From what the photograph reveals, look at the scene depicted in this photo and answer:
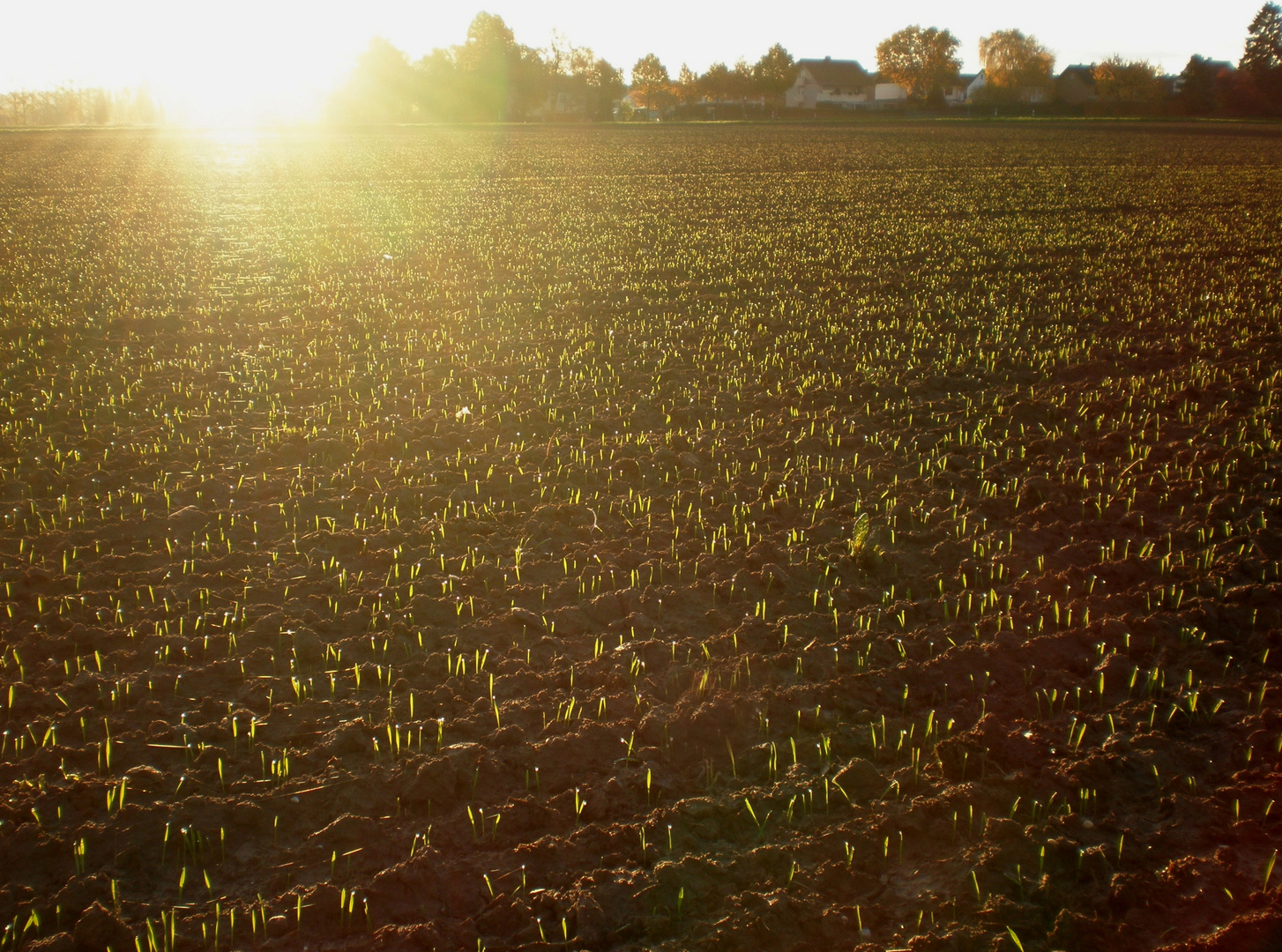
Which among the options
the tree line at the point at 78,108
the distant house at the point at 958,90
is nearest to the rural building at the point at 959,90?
the distant house at the point at 958,90

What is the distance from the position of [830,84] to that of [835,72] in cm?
147

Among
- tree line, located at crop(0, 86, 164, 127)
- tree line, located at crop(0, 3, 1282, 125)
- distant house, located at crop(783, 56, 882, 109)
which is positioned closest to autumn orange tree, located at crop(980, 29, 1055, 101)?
tree line, located at crop(0, 3, 1282, 125)

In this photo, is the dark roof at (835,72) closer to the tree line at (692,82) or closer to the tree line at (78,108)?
the tree line at (692,82)

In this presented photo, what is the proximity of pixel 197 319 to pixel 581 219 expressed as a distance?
910 centimetres

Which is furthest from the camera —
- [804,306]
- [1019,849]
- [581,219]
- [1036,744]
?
[581,219]

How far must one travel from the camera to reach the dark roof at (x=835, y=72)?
3467 inches

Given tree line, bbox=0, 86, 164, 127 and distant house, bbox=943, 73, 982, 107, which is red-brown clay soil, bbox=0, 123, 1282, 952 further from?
tree line, bbox=0, 86, 164, 127

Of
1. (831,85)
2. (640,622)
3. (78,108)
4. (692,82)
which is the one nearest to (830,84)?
(831,85)

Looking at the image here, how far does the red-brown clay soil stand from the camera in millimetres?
3072

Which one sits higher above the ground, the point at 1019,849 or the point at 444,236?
the point at 444,236

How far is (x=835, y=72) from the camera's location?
88.6m

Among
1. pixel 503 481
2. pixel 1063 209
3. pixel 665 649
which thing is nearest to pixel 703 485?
pixel 503 481

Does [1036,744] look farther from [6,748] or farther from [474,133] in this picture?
[474,133]

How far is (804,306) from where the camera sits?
11.0 meters
